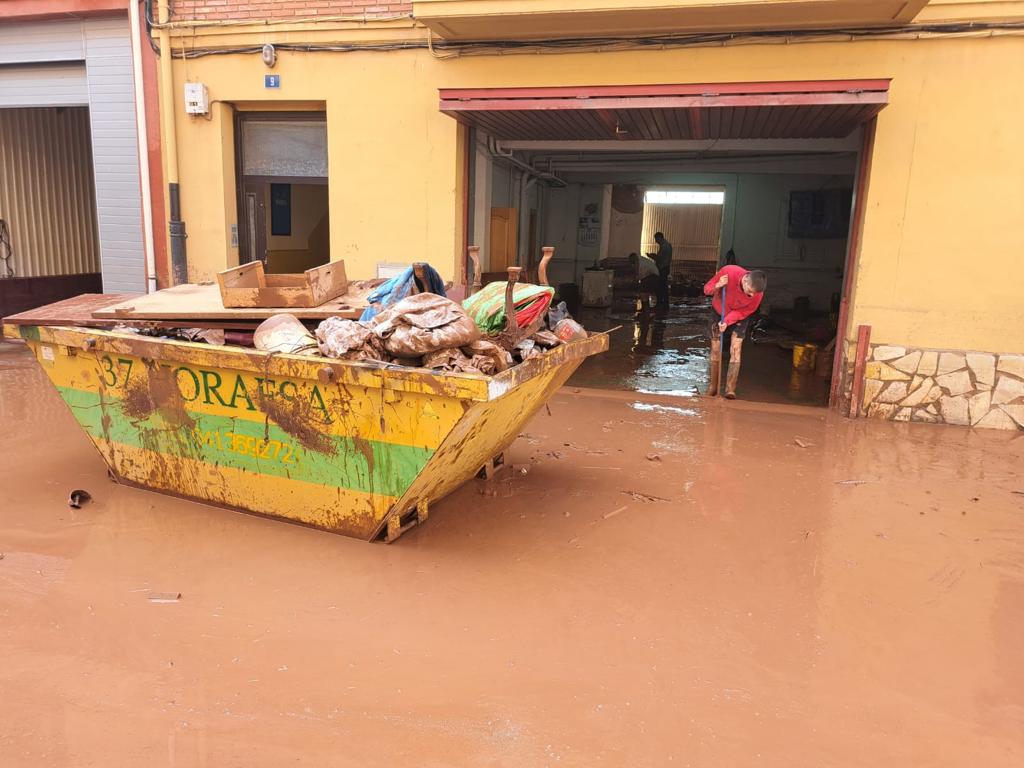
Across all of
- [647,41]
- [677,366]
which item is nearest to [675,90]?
[647,41]

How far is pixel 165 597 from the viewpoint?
365cm

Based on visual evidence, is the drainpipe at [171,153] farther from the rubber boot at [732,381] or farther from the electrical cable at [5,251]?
the rubber boot at [732,381]

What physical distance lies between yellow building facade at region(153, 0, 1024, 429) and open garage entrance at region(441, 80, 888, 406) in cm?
38

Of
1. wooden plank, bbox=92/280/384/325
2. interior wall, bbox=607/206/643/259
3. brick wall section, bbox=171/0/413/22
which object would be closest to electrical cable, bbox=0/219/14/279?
brick wall section, bbox=171/0/413/22

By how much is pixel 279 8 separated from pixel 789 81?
557cm

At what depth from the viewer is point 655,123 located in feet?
28.7

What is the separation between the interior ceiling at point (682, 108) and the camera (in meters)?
6.82

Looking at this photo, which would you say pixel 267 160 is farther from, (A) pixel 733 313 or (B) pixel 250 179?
(A) pixel 733 313

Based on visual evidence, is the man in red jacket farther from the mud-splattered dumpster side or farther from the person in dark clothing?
the person in dark clothing

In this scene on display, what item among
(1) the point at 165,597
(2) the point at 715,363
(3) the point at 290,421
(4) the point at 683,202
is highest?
(4) the point at 683,202

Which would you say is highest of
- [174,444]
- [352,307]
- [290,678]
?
[352,307]

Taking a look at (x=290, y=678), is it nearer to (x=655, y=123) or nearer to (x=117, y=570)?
(x=117, y=570)

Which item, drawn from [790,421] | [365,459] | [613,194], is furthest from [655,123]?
A: [613,194]

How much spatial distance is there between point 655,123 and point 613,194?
11.4 meters
